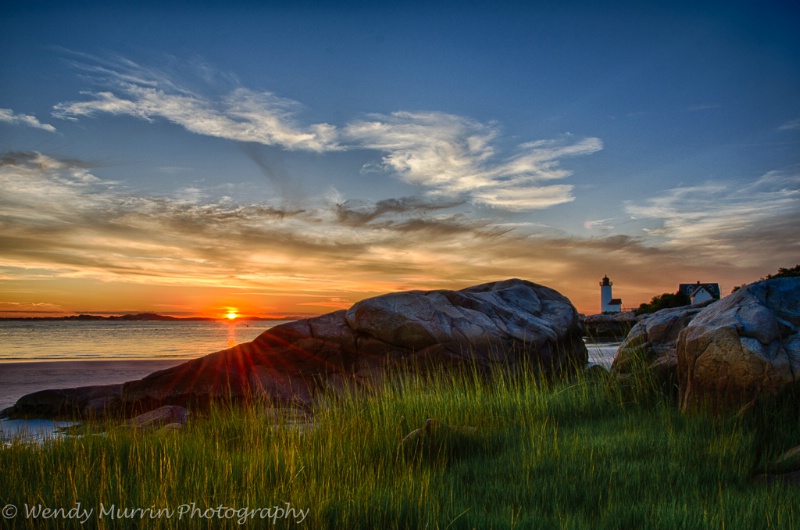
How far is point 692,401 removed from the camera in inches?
264

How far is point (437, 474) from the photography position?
468cm

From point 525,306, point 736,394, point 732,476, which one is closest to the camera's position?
point 732,476

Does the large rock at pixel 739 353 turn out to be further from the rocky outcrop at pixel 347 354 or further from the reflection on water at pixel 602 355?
the rocky outcrop at pixel 347 354

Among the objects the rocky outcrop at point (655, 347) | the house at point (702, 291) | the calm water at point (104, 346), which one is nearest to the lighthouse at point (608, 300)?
the house at point (702, 291)

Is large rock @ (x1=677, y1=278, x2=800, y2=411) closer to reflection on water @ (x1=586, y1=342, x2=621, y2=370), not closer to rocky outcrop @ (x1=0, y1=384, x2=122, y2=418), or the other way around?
reflection on water @ (x1=586, y1=342, x2=621, y2=370)

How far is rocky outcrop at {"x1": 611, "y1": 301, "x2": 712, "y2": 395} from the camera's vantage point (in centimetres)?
804

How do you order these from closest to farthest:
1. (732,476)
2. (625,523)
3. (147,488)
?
1. (625,523)
2. (147,488)
3. (732,476)

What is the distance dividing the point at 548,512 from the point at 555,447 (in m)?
1.31

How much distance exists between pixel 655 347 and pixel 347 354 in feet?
18.8

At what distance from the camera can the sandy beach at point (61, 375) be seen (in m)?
13.9

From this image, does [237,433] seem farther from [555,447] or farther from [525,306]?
[525,306]

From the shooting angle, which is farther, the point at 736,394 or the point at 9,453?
the point at 736,394

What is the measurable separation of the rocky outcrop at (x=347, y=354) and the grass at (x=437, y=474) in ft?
12.4

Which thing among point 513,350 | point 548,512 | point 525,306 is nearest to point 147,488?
point 548,512
